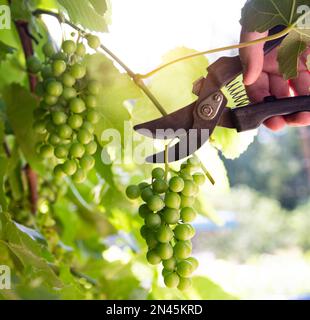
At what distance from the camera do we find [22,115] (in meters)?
0.72

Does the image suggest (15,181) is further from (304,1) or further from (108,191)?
(304,1)

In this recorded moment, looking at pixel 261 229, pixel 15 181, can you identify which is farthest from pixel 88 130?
pixel 261 229

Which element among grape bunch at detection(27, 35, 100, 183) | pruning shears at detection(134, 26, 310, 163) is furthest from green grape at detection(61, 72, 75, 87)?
pruning shears at detection(134, 26, 310, 163)

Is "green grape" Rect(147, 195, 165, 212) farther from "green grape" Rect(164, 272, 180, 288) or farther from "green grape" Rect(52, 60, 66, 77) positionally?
"green grape" Rect(52, 60, 66, 77)

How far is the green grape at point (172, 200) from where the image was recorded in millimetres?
495

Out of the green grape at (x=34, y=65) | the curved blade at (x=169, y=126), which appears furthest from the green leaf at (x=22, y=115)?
the curved blade at (x=169, y=126)

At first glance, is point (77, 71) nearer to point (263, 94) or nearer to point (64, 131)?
point (64, 131)

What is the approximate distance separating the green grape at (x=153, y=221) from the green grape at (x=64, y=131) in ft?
0.42

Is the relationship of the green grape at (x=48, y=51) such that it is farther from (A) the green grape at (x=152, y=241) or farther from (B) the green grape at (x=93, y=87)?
(A) the green grape at (x=152, y=241)

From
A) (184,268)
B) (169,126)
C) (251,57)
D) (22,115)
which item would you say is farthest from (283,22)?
(22,115)

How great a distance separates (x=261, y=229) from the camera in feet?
22.5

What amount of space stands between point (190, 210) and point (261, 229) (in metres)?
6.53

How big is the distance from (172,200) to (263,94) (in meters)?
0.19

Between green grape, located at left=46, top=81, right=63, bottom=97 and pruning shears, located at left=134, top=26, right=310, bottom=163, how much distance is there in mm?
106
